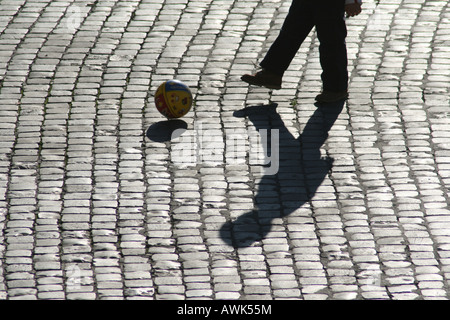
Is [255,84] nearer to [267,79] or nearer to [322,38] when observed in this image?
→ [267,79]

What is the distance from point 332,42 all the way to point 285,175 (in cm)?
189

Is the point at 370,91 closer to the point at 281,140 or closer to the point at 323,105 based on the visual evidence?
the point at 323,105

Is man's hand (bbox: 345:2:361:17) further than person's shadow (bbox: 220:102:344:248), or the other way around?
man's hand (bbox: 345:2:361:17)

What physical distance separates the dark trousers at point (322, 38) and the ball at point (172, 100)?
3.54 feet

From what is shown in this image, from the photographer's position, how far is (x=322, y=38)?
344 inches

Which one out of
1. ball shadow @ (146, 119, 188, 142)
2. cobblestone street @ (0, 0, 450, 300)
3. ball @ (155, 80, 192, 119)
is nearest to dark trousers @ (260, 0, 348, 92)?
cobblestone street @ (0, 0, 450, 300)

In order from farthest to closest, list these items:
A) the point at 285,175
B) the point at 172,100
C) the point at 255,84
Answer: the point at 255,84 → the point at 172,100 → the point at 285,175

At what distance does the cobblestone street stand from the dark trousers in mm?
319

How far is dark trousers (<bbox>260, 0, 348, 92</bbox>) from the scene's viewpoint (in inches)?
338

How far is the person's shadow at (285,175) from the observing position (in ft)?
22.1

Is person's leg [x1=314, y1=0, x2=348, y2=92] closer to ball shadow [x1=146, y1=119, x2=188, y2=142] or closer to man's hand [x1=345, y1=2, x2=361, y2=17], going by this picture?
man's hand [x1=345, y1=2, x2=361, y2=17]

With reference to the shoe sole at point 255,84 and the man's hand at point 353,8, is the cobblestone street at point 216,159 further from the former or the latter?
the man's hand at point 353,8

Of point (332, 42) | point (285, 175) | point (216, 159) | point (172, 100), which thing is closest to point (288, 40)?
point (332, 42)

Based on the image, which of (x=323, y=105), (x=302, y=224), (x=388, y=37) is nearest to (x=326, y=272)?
(x=302, y=224)
